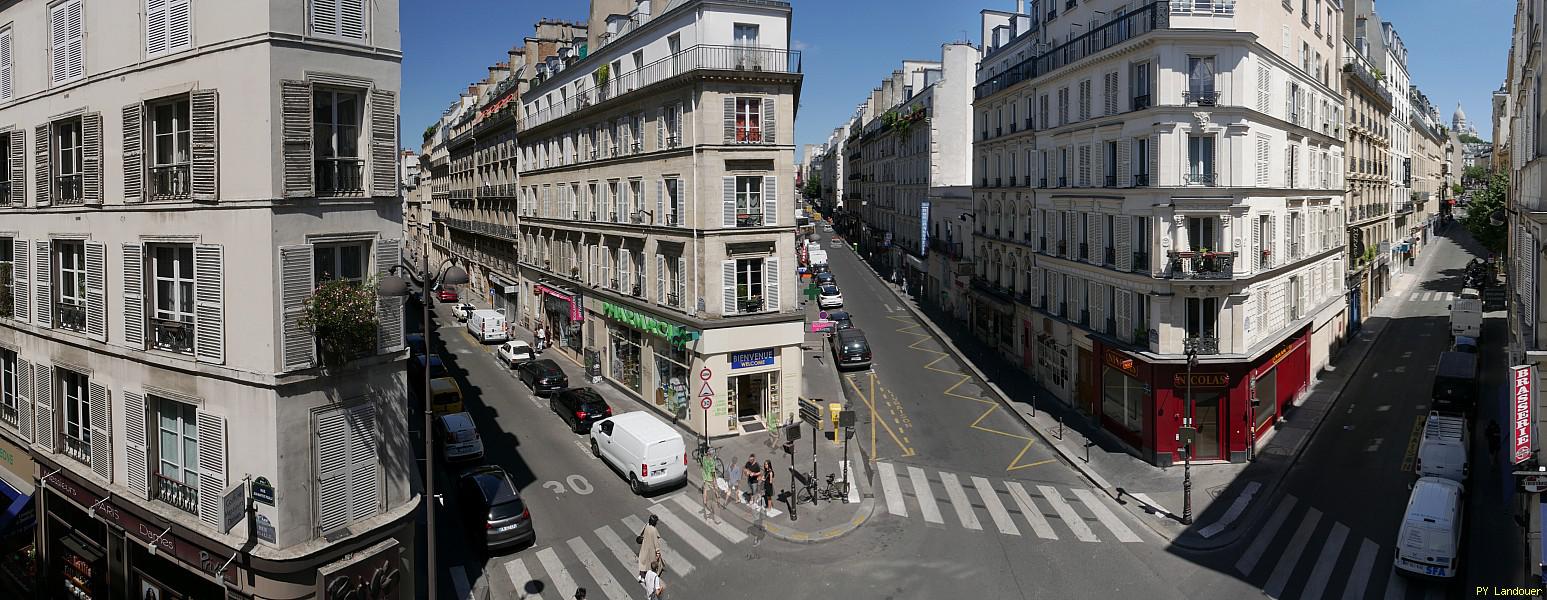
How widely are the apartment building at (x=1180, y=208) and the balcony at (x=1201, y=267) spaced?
68 millimetres

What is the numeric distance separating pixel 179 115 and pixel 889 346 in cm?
4000

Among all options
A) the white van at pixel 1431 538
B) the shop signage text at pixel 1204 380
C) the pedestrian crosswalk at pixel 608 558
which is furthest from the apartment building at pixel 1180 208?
the pedestrian crosswalk at pixel 608 558

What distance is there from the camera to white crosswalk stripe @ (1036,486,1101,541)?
24.1 m

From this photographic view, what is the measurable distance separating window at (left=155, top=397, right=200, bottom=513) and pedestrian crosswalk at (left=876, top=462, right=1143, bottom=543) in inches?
674

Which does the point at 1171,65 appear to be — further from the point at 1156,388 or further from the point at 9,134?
the point at 9,134

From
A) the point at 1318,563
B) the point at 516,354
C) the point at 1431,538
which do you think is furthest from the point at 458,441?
the point at 1431,538

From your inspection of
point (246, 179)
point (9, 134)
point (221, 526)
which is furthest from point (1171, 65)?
point (9, 134)

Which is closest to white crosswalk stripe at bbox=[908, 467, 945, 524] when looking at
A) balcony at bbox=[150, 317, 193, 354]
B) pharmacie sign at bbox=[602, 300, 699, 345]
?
pharmacie sign at bbox=[602, 300, 699, 345]

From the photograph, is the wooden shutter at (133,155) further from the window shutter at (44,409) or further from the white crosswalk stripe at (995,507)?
the white crosswalk stripe at (995,507)

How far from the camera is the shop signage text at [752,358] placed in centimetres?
3325

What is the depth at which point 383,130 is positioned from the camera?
15.9 metres

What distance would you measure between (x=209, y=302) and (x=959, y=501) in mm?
19768

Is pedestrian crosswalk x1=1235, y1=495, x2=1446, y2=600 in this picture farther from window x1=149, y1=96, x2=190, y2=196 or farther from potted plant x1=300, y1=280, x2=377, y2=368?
window x1=149, y1=96, x2=190, y2=196

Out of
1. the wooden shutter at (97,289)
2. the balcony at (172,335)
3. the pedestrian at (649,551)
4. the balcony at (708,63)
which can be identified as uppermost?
the balcony at (708,63)
